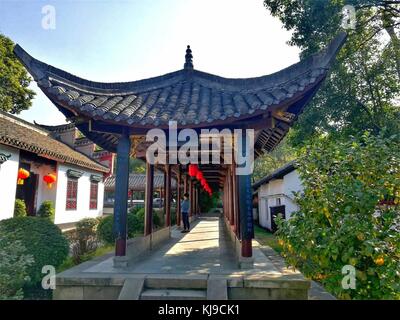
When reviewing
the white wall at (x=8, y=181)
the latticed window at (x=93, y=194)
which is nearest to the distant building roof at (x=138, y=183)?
the latticed window at (x=93, y=194)

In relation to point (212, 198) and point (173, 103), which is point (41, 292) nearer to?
point (173, 103)

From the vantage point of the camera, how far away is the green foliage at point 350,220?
2809mm

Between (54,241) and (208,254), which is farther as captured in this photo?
(208,254)

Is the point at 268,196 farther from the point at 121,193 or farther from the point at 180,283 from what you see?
the point at 180,283

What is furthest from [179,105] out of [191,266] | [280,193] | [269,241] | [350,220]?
[280,193]

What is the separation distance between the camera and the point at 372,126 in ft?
30.7

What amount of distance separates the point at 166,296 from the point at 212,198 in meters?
27.5

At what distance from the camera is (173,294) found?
3771 mm

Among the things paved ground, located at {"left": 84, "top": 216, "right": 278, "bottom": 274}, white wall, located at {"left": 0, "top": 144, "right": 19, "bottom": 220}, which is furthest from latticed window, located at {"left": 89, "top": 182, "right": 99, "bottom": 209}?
paved ground, located at {"left": 84, "top": 216, "right": 278, "bottom": 274}

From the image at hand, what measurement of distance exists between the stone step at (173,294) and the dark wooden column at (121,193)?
1.21 metres

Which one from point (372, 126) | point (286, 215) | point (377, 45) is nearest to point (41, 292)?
point (286, 215)

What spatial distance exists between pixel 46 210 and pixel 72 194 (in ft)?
8.37

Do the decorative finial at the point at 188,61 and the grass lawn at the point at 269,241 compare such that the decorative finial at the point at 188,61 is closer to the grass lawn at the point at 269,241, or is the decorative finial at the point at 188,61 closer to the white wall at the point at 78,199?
the grass lawn at the point at 269,241

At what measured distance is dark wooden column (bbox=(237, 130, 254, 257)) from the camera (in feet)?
15.2
